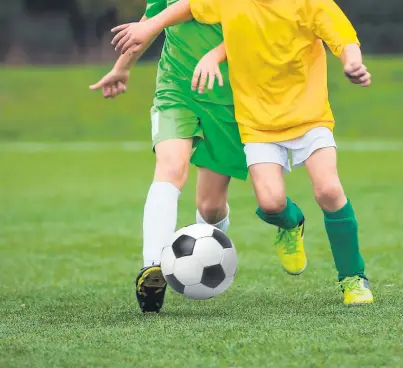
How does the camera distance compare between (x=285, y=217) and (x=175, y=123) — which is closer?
(x=175, y=123)

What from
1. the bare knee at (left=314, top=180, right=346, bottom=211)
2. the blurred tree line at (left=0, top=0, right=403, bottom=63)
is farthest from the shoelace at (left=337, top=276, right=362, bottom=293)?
the blurred tree line at (left=0, top=0, right=403, bottom=63)

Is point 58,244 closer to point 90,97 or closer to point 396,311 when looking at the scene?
point 396,311

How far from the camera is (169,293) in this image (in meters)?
5.66

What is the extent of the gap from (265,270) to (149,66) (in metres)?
18.9

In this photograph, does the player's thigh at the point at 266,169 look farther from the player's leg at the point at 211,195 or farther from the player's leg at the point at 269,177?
the player's leg at the point at 211,195

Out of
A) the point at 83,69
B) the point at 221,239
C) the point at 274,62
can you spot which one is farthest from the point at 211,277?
the point at 83,69

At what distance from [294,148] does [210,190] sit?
27.0 inches

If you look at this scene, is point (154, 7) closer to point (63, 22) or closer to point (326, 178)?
point (326, 178)

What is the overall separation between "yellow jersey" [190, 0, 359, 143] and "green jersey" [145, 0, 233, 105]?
0.55 feet

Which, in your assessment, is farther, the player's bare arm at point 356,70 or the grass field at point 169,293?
the player's bare arm at point 356,70

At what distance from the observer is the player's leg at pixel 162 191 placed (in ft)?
16.0

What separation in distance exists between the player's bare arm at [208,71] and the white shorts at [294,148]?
0.39m

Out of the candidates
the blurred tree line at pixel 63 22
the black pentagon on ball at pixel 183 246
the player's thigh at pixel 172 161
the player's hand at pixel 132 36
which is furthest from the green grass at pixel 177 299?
the blurred tree line at pixel 63 22

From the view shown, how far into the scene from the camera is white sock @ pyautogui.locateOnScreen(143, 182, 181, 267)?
5.00 metres
